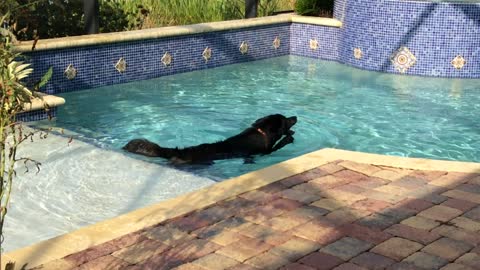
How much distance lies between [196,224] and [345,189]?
52.6 inches

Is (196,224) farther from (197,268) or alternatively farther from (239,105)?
(239,105)

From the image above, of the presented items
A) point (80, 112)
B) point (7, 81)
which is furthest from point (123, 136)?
point (7, 81)

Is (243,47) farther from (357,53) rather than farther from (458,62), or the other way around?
(458,62)

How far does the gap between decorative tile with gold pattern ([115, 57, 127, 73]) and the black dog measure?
13.0 feet

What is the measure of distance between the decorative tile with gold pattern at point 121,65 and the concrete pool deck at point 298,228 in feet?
18.5

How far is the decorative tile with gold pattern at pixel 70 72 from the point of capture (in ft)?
33.0

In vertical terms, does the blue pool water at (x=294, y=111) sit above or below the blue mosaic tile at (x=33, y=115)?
below

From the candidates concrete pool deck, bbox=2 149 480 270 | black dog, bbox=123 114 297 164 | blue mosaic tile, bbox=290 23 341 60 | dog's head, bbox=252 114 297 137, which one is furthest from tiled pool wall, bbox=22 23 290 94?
concrete pool deck, bbox=2 149 480 270

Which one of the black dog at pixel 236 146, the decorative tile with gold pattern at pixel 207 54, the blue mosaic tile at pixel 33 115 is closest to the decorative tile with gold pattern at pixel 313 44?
the decorative tile with gold pattern at pixel 207 54

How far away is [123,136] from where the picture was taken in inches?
Result: 316

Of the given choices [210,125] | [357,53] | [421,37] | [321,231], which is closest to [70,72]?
[210,125]

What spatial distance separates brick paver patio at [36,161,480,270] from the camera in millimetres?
4051

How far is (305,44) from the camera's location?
45.5ft

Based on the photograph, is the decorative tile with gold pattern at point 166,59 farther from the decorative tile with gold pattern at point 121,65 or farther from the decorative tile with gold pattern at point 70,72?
the decorative tile with gold pattern at point 70,72
